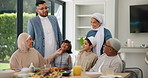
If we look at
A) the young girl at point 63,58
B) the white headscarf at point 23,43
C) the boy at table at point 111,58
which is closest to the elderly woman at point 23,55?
the white headscarf at point 23,43

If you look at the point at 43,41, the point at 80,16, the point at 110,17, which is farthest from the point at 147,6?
the point at 43,41

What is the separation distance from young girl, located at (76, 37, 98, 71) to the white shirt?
21.6 inches

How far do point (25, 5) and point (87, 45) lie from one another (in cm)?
201

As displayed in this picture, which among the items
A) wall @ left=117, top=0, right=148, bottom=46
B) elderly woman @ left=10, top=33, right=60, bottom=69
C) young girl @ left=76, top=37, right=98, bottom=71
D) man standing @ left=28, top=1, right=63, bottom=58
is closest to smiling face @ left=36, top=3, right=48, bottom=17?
man standing @ left=28, top=1, right=63, bottom=58

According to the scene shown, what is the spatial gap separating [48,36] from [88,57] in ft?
2.52

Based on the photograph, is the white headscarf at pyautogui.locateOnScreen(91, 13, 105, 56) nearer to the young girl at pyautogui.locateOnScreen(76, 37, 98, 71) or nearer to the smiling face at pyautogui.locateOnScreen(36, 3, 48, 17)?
the young girl at pyautogui.locateOnScreen(76, 37, 98, 71)

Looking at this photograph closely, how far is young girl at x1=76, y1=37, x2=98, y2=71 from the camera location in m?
4.01

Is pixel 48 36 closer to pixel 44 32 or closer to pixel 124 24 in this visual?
pixel 44 32

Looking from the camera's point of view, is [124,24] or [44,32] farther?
[124,24]

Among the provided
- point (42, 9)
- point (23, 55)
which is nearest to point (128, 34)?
point (42, 9)

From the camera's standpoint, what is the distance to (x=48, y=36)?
14.5 feet

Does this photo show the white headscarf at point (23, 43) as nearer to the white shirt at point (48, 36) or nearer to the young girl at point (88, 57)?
the white shirt at point (48, 36)

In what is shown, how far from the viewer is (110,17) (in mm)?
7082

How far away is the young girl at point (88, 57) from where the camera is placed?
4.01 m
